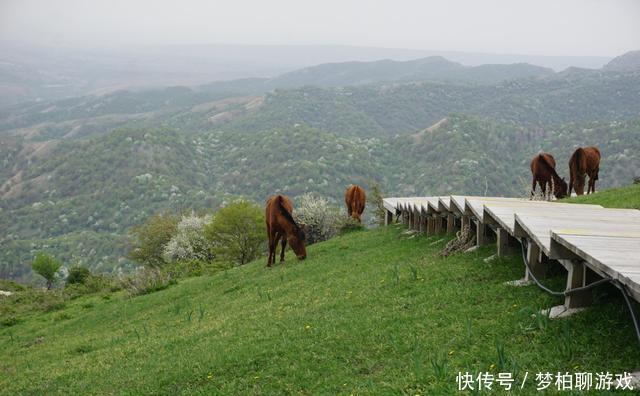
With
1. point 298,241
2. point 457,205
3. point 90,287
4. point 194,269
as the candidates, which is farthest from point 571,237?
point 90,287

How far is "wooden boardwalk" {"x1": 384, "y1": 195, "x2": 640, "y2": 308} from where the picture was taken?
5.00 metres

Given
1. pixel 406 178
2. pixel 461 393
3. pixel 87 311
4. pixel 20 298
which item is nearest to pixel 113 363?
pixel 461 393

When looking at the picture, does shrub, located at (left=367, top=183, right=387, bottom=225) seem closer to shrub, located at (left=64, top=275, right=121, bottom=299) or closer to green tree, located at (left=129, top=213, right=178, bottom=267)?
shrub, located at (left=64, top=275, right=121, bottom=299)

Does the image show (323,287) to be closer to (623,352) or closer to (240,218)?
(623,352)

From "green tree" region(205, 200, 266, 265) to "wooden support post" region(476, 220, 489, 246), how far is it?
74.8ft

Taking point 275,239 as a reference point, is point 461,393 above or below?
above

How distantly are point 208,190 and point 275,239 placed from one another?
128728mm

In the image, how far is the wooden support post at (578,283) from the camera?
5898 millimetres

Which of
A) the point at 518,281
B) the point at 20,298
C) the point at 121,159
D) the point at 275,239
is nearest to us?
the point at 518,281

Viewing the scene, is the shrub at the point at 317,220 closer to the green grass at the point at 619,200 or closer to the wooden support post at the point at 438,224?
the green grass at the point at 619,200

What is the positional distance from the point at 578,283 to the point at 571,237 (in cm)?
56

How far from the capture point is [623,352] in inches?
197

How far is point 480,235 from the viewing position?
999 centimetres

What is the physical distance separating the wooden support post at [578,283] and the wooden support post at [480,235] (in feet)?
12.9
